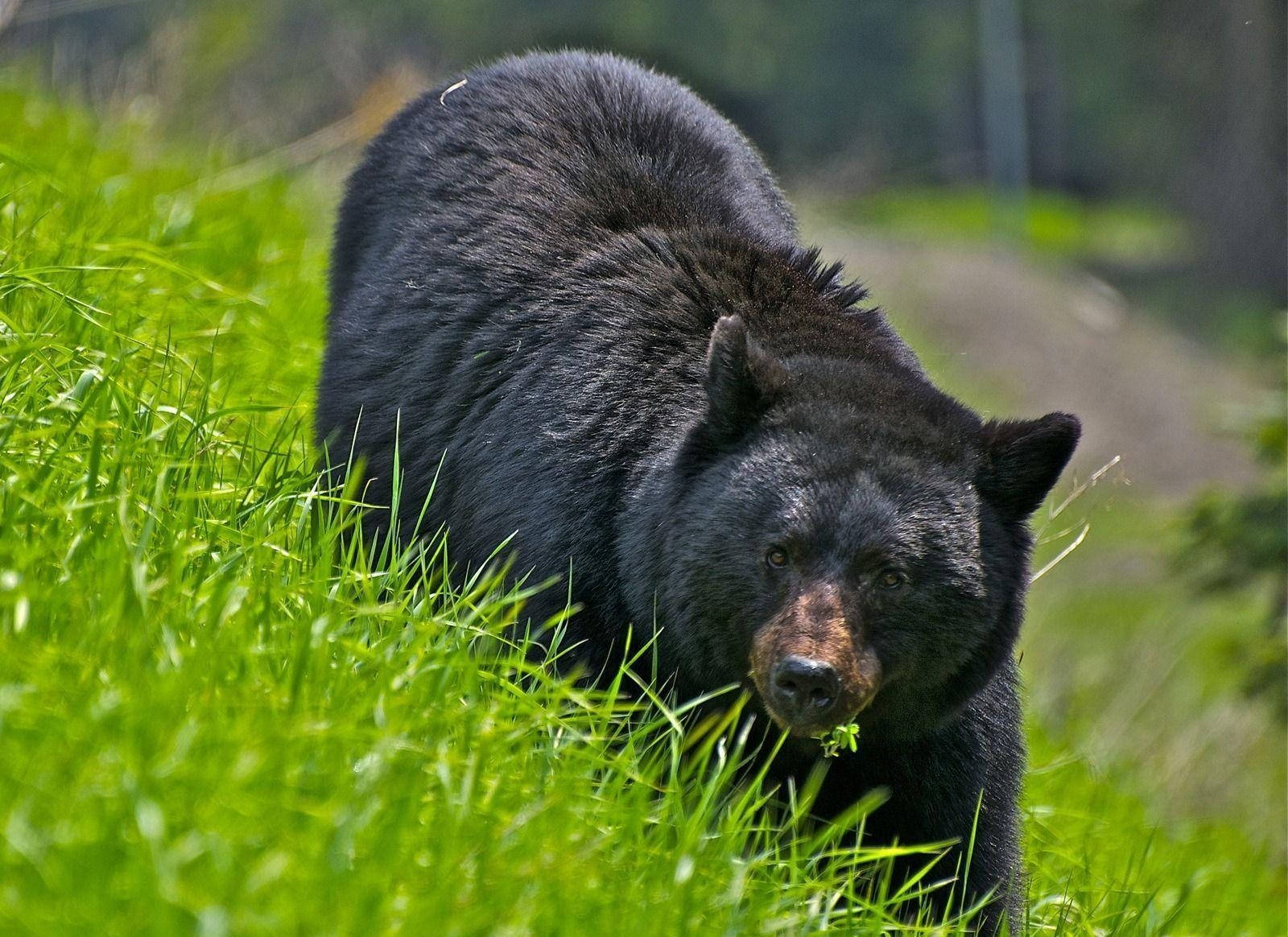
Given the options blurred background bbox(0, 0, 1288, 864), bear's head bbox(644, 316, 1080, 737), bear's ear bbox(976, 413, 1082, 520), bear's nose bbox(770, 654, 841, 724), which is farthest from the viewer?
blurred background bbox(0, 0, 1288, 864)

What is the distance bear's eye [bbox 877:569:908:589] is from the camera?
3.57 metres

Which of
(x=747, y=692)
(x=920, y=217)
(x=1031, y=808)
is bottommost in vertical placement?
(x=920, y=217)

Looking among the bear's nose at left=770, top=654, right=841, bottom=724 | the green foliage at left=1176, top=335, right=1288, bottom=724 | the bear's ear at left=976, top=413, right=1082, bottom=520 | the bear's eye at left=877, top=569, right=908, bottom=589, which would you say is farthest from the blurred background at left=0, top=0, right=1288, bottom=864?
the bear's nose at left=770, top=654, right=841, bottom=724

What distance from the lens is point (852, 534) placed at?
354 centimetres

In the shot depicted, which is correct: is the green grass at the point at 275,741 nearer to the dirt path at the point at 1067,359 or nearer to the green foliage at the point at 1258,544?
the green foliage at the point at 1258,544

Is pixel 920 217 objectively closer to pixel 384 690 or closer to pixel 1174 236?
pixel 1174 236

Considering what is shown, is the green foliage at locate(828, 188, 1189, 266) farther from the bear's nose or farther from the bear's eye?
the bear's nose

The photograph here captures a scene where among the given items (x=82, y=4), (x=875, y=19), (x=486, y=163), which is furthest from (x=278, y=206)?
(x=875, y=19)

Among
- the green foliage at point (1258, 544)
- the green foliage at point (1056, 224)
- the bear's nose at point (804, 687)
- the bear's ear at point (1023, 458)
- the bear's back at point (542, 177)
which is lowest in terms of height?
the green foliage at point (1056, 224)

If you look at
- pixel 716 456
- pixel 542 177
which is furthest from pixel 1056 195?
pixel 716 456

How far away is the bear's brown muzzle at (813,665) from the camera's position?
3.29 m

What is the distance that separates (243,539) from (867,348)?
1.71 meters

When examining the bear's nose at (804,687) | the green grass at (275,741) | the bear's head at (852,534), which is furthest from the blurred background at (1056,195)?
the green grass at (275,741)

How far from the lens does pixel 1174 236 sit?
1073 inches
